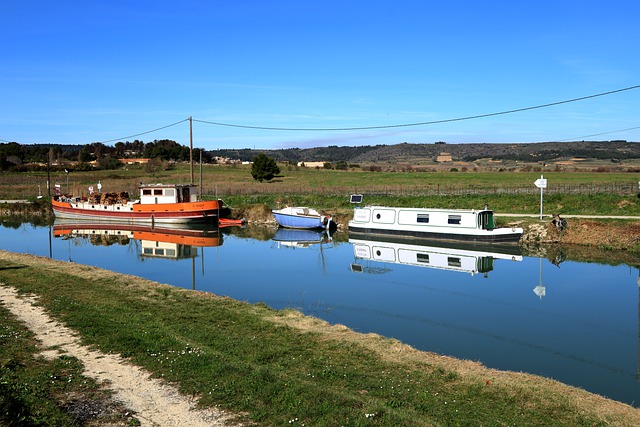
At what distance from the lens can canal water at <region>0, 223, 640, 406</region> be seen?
48.0ft

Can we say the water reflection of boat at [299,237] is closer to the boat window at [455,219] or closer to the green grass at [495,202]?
the green grass at [495,202]

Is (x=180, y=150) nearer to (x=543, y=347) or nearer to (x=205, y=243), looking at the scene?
(x=205, y=243)

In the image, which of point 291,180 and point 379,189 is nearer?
point 379,189

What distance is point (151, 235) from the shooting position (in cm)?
4606

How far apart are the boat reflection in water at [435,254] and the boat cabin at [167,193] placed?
19.1 meters

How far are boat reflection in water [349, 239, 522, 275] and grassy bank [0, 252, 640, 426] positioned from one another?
14.5 m

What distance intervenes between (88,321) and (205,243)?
26.6 m

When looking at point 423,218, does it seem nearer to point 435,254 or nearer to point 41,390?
point 435,254

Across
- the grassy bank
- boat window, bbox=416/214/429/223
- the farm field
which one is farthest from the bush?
the grassy bank

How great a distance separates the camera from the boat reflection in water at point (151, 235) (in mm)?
36594

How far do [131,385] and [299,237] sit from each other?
33027mm

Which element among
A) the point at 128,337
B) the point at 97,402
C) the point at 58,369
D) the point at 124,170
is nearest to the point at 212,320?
the point at 128,337

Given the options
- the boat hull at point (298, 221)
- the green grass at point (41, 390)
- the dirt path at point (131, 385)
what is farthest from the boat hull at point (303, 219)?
the green grass at point (41, 390)

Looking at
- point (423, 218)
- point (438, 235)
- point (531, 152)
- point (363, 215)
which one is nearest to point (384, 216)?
point (363, 215)
